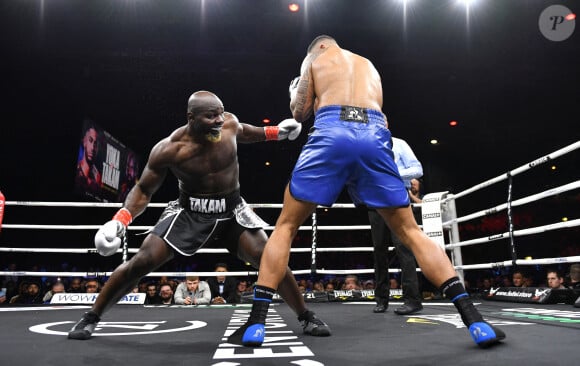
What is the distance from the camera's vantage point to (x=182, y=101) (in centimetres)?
798

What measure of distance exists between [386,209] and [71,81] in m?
7.06

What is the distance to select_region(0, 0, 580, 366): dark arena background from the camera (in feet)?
5.12

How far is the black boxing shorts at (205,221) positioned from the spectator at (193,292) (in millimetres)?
2215

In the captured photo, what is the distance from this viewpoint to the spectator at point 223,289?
4074 mm

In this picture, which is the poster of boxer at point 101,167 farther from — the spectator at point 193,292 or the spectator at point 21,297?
the spectator at point 193,292

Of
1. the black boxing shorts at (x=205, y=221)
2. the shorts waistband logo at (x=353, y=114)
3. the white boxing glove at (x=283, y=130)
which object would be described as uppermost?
the white boxing glove at (x=283, y=130)

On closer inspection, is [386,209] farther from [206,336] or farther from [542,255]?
[542,255]

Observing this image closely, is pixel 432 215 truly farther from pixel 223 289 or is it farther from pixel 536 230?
pixel 223 289

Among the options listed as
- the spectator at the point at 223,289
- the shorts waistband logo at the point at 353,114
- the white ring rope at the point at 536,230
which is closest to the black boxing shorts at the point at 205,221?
the shorts waistband logo at the point at 353,114

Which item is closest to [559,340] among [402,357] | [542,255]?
[402,357]

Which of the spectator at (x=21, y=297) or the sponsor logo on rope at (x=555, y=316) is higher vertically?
the sponsor logo on rope at (x=555, y=316)

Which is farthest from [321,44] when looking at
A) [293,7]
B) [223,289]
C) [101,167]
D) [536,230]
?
[101,167]

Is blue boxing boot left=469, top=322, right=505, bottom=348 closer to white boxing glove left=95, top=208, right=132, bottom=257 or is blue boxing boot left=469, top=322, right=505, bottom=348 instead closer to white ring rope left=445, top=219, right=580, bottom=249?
white boxing glove left=95, top=208, right=132, bottom=257

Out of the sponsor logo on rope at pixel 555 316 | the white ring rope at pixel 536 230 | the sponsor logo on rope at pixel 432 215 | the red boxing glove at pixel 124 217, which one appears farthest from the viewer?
the sponsor logo on rope at pixel 432 215
